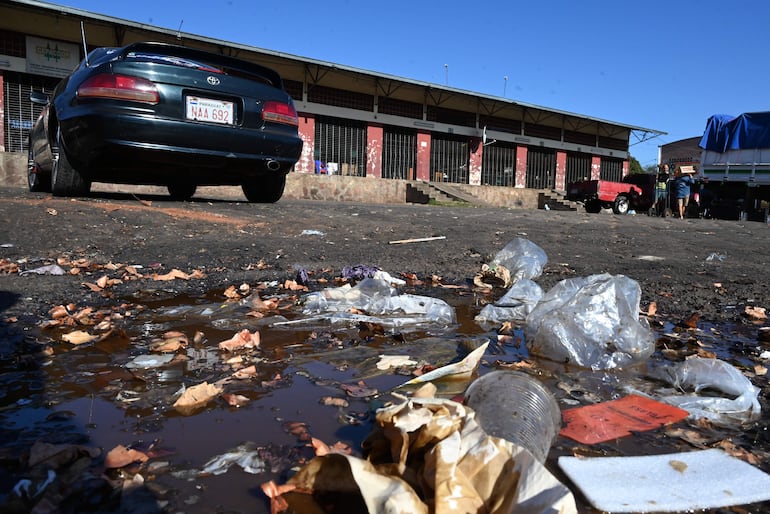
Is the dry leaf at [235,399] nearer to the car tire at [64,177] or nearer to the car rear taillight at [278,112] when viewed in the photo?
the car rear taillight at [278,112]

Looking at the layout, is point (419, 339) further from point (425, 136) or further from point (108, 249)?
point (425, 136)

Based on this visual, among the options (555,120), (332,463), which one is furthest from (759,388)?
(555,120)

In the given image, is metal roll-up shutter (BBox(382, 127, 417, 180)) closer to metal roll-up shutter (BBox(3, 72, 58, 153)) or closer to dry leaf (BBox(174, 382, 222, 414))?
metal roll-up shutter (BBox(3, 72, 58, 153))

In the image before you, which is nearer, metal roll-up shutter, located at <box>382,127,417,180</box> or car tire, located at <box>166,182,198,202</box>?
car tire, located at <box>166,182,198,202</box>

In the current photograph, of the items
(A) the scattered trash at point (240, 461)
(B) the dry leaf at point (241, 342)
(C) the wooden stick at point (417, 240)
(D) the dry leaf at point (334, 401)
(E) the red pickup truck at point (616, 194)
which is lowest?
(A) the scattered trash at point (240, 461)

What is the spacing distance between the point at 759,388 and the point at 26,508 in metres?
2.09

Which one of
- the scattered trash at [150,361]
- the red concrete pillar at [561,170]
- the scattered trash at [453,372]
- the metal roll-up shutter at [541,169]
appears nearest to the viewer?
the scattered trash at [453,372]

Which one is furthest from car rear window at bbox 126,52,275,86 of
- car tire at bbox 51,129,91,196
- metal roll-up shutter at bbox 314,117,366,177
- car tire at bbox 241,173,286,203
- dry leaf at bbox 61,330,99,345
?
metal roll-up shutter at bbox 314,117,366,177

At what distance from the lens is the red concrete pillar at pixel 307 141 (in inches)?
792

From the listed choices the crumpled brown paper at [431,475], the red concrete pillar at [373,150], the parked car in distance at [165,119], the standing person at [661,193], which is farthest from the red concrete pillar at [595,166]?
the crumpled brown paper at [431,475]

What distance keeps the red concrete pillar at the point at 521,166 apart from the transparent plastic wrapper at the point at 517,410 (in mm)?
25951

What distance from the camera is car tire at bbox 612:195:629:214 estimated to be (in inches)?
775

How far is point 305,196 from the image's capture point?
14.7 metres

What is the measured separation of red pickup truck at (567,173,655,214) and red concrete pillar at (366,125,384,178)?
26.1ft
